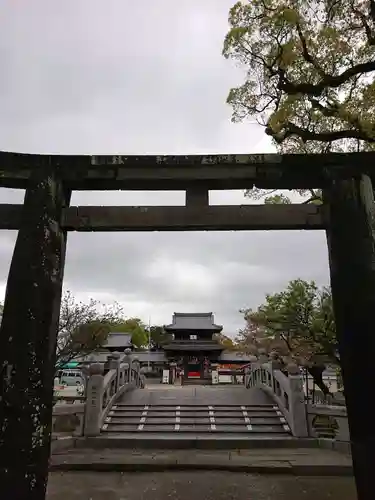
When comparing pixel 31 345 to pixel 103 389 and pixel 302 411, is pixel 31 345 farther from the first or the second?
pixel 302 411

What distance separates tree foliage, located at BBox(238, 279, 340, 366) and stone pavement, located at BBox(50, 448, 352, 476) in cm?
417

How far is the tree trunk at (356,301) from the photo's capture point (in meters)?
3.57

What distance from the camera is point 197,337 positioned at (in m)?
38.0

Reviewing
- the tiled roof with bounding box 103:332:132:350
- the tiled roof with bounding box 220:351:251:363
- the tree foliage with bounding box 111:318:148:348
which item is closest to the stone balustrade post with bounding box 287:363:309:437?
the tiled roof with bounding box 220:351:251:363

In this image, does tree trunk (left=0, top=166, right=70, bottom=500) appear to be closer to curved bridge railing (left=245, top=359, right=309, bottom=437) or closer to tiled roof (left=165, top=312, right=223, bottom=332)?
curved bridge railing (left=245, top=359, right=309, bottom=437)

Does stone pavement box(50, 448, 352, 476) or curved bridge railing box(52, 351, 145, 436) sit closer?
stone pavement box(50, 448, 352, 476)

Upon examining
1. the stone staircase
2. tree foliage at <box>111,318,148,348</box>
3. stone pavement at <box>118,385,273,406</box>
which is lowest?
the stone staircase

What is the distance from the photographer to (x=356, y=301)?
380 centimetres

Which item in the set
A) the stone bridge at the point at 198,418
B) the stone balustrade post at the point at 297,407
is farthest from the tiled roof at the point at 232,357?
the stone balustrade post at the point at 297,407

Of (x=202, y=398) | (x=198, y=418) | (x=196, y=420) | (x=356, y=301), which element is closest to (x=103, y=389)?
(x=196, y=420)

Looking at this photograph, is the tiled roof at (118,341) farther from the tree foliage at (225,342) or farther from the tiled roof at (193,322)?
the tree foliage at (225,342)

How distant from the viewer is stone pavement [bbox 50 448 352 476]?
24.1 feet

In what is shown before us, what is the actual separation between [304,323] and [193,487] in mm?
8434

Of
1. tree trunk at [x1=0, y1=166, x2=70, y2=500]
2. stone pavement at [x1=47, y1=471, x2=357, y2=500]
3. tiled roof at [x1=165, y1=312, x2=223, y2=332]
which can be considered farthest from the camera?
tiled roof at [x1=165, y1=312, x2=223, y2=332]
